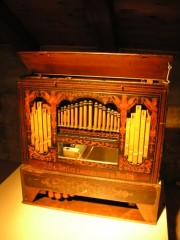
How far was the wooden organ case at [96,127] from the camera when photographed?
1.82 meters

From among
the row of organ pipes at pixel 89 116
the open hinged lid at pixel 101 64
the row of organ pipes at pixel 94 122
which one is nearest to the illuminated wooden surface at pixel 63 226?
the row of organ pipes at pixel 94 122

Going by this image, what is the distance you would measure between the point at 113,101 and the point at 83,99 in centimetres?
25

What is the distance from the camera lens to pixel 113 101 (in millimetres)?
1850

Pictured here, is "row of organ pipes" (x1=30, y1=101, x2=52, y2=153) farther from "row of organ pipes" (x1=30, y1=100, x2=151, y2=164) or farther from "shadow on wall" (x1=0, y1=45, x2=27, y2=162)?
"shadow on wall" (x1=0, y1=45, x2=27, y2=162)

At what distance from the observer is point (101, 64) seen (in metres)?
1.90

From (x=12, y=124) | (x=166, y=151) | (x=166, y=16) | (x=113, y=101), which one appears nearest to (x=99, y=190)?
(x=113, y=101)

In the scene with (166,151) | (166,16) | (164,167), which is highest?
(166,16)

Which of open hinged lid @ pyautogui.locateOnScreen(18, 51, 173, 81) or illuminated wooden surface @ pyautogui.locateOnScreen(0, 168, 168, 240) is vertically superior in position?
open hinged lid @ pyautogui.locateOnScreen(18, 51, 173, 81)

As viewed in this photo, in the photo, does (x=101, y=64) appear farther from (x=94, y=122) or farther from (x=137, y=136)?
(x=137, y=136)

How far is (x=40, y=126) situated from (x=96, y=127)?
1.51ft

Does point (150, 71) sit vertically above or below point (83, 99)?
above

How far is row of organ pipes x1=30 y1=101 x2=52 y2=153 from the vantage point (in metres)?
2.01

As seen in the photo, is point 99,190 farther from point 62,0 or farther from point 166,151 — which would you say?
point 62,0

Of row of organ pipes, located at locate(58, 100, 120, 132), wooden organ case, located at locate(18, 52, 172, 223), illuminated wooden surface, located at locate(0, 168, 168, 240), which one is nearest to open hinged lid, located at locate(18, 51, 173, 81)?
wooden organ case, located at locate(18, 52, 172, 223)
